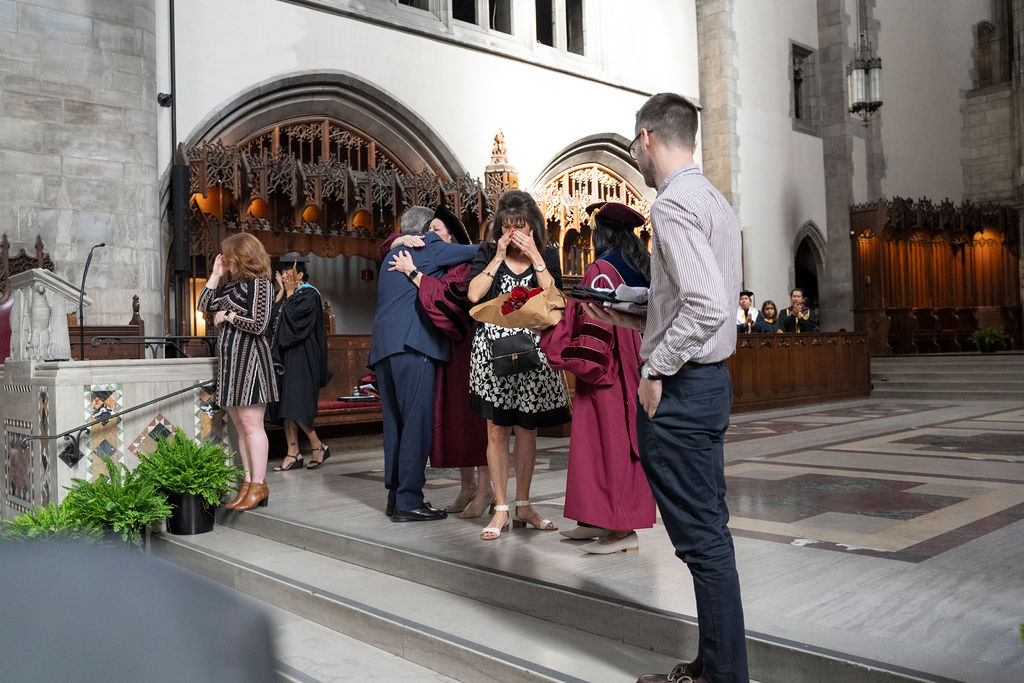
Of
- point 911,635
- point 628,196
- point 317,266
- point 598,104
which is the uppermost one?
point 598,104

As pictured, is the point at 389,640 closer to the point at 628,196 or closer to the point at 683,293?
the point at 683,293

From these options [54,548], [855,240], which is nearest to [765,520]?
[54,548]

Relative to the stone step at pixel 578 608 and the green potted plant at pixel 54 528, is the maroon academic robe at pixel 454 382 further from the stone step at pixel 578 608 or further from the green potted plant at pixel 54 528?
the green potted plant at pixel 54 528

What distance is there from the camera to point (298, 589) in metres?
3.54

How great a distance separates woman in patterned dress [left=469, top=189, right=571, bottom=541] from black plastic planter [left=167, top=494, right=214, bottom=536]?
183 cm

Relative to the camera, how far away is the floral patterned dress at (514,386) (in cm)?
375

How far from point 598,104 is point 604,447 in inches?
418

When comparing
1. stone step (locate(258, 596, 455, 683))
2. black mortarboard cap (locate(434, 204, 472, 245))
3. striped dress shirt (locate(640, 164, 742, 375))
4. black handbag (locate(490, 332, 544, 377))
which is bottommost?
stone step (locate(258, 596, 455, 683))

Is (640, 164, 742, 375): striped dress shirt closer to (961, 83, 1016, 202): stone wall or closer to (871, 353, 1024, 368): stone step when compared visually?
(871, 353, 1024, 368): stone step

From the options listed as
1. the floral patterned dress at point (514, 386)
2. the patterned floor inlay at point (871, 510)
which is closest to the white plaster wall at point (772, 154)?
the patterned floor inlay at point (871, 510)

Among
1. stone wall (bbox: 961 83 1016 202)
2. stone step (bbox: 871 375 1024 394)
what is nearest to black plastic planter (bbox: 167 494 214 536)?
stone step (bbox: 871 375 1024 394)

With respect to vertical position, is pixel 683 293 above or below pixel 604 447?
above

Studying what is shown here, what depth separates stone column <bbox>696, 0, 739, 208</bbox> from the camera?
1441cm

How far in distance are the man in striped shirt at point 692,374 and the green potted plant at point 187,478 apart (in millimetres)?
3157
